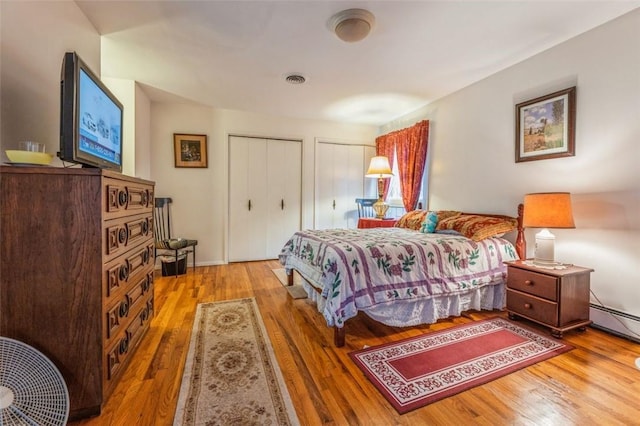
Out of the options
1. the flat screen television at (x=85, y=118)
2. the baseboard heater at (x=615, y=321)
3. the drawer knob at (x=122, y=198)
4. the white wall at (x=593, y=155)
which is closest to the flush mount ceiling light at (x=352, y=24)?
the flat screen television at (x=85, y=118)

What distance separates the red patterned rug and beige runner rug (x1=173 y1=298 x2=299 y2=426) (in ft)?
1.81

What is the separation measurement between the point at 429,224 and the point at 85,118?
3.00 meters

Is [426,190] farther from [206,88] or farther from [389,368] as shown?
[206,88]

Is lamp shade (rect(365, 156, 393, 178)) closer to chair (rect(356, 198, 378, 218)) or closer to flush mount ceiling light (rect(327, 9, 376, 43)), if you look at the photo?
chair (rect(356, 198, 378, 218))

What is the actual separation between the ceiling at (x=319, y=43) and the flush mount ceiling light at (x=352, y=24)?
5 centimetres

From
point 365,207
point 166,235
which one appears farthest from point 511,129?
point 166,235

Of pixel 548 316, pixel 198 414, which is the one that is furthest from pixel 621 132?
pixel 198 414

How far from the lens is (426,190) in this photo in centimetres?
411

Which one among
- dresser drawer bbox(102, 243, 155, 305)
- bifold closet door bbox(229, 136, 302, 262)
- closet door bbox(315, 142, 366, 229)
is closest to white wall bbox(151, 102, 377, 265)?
bifold closet door bbox(229, 136, 302, 262)

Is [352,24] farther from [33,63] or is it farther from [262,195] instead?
[262,195]

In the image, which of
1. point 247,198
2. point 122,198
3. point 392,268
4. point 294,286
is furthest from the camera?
point 247,198

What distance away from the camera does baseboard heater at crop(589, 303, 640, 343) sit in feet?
6.77

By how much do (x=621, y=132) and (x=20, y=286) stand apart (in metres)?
3.79

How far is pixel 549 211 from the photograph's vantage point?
218 centimetres
